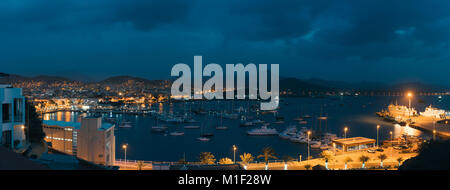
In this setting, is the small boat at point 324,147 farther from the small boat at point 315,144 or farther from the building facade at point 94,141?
the building facade at point 94,141

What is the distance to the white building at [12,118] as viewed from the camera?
2873 mm

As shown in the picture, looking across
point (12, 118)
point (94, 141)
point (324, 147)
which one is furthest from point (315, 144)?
point (12, 118)

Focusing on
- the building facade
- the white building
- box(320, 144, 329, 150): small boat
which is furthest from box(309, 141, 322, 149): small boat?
the white building

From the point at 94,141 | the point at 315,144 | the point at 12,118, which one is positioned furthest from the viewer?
the point at 315,144

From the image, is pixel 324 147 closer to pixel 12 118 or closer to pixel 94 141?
pixel 94 141

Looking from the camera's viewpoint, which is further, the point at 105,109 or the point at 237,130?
the point at 105,109

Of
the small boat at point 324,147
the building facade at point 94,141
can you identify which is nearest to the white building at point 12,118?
the building facade at point 94,141

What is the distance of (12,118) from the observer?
2.95 m

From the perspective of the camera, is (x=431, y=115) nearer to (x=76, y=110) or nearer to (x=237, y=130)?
(x=237, y=130)

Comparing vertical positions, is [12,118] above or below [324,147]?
above
